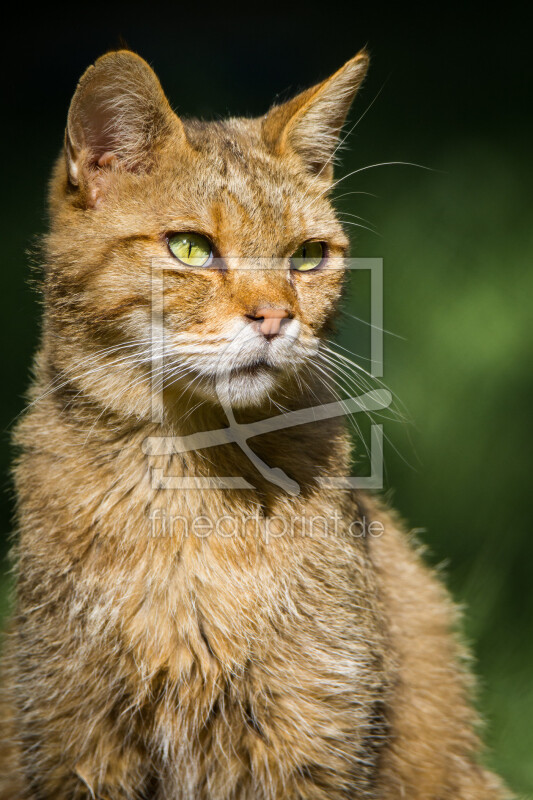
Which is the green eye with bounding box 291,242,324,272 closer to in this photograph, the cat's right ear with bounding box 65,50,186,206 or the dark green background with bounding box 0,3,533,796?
the cat's right ear with bounding box 65,50,186,206

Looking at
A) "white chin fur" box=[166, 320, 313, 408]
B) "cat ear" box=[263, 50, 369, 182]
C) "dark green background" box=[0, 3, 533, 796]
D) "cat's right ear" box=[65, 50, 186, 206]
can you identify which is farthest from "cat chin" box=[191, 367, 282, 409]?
"dark green background" box=[0, 3, 533, 796]

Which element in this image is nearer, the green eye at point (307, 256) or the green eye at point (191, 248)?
the green eye at point (191, 248)

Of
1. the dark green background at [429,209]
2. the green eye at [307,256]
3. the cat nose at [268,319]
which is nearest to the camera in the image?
the cat nose at [268,319]

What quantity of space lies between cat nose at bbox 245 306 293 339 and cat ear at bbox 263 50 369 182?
0.42 metres

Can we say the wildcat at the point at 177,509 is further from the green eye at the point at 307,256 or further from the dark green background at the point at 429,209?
the dark green background at the point at 429,209

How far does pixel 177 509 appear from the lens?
61.5 inches

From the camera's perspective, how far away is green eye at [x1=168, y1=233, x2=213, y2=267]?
1.51m

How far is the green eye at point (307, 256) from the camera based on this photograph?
1.64m

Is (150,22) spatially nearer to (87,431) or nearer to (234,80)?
(234,80)

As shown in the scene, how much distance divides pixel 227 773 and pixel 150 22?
243cm

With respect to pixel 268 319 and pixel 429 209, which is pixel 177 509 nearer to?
pixel 268 319

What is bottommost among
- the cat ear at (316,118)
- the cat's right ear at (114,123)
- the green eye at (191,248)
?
the green eye at (191,248)

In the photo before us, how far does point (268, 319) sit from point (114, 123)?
0.42 m

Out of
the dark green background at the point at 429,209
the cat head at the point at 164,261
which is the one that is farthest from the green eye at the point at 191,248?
the dark green background at the point at 429,209
